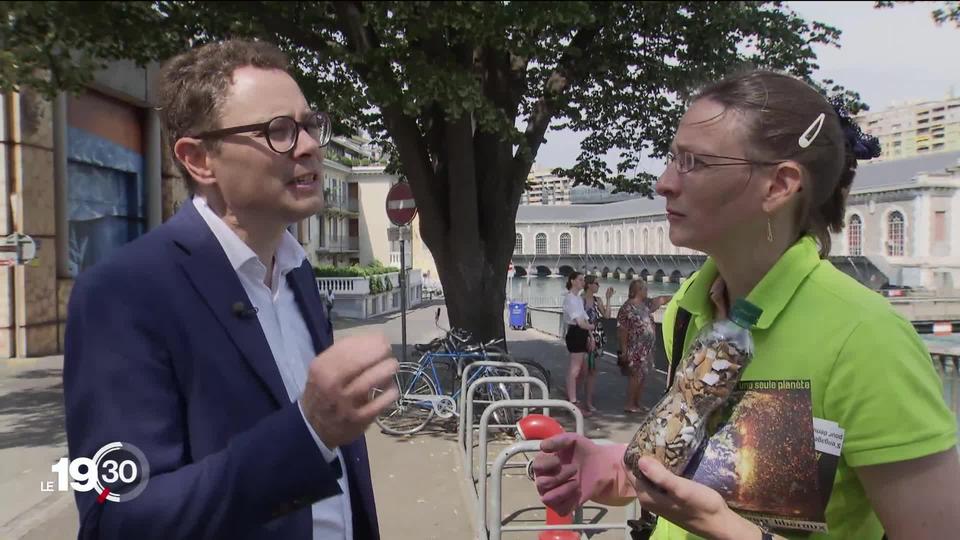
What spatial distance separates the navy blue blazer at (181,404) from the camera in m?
0.77

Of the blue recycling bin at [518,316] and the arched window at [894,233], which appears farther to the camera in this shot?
the arched window at [894,233]

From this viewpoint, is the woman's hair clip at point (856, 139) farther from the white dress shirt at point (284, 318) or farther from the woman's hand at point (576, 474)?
the white dress shirt at point (284, 318)

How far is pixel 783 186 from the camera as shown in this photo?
103 centimetres

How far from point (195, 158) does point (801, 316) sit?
0.89 m

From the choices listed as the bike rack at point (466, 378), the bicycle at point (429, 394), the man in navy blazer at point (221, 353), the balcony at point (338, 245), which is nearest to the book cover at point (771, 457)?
the man in navy blazer at point (221, 353)

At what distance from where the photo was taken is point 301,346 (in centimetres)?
116

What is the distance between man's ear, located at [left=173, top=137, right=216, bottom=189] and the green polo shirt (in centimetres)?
80

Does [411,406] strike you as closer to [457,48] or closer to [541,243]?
[457,48]

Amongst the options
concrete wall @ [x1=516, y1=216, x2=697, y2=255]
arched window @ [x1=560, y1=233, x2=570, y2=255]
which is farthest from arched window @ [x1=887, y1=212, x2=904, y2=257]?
arched window @ [x1=560, y1=233, x2=570, y2=255]

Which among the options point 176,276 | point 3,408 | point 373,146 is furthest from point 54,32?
point 373,146

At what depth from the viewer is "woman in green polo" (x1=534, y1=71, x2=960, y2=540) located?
35.5 inches

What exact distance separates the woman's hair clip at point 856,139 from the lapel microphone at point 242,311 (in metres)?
0.92

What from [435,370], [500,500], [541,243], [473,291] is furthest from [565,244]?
[500,500]

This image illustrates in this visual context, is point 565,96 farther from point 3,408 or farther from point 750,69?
point 3,408
